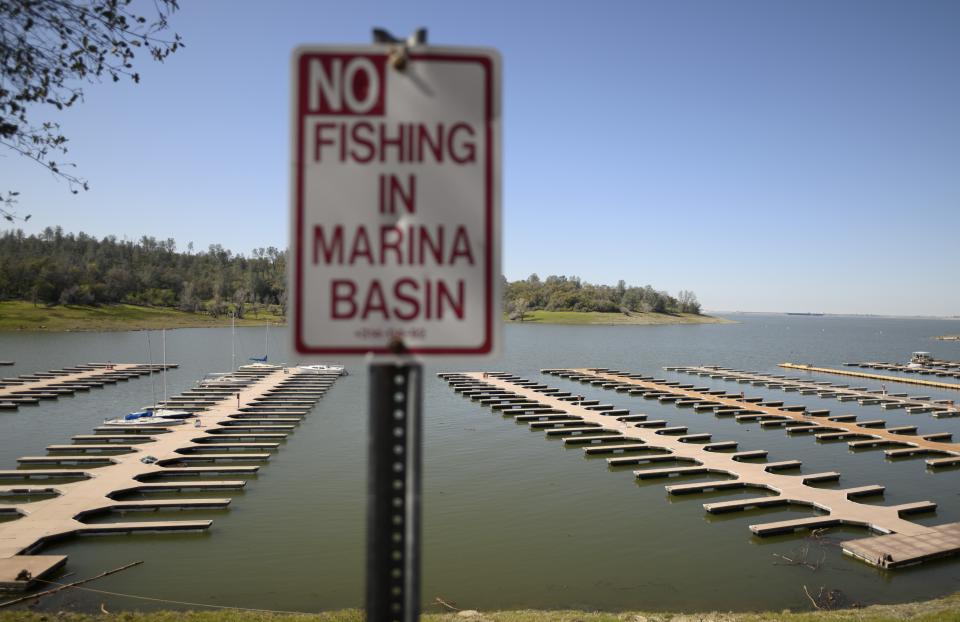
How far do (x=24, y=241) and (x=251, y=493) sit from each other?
182m

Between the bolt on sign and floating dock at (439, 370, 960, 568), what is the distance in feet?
75.1

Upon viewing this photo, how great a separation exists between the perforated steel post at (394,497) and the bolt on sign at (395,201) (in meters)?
0.14

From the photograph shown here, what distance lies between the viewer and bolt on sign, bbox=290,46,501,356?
180 cm

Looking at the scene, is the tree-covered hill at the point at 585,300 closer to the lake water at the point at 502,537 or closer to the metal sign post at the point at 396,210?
the lake water at the point at 502,537

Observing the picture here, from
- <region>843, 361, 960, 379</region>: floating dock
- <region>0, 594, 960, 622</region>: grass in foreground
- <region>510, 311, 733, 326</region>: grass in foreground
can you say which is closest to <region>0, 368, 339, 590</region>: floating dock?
<region>0, 594, 960, 622</region>: grass in foreground

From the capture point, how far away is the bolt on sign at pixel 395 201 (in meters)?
1.80

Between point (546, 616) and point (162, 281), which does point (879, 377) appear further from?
point (162, 281)

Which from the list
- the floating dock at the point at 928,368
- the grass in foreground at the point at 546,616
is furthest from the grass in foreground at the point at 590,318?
the grass in foreground at the point at 546,616

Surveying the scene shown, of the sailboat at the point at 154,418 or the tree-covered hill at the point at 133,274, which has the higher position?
the tree-covered hill at the point at 133,274

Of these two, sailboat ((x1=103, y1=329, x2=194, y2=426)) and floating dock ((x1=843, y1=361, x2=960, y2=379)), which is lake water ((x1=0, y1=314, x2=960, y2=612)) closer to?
sailboat ((x1=103, y1=329, x2=194, y2=426))

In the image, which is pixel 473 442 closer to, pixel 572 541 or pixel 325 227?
pixel 572 541

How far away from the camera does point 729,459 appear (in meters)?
31.6

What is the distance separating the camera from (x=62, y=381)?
170 ft

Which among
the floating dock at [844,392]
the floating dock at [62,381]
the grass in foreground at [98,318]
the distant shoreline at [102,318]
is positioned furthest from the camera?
the grass in foreground at [98,318]
